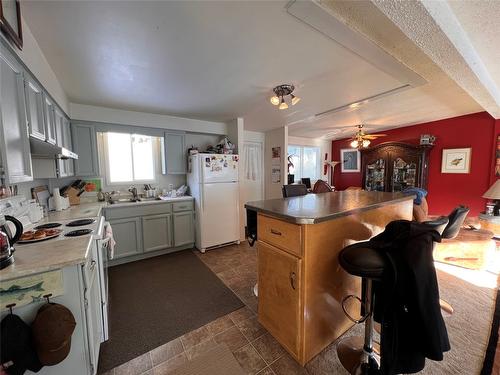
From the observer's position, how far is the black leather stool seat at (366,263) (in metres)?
1.11

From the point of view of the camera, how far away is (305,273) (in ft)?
4.27

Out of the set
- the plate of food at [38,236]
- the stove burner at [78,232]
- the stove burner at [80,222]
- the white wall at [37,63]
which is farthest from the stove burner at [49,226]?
the white wall at [37,63]

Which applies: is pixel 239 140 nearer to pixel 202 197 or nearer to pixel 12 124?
pixel 202 197

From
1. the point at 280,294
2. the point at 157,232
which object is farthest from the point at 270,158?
the point at 280,294

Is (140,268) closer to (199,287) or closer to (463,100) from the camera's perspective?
(199,287)

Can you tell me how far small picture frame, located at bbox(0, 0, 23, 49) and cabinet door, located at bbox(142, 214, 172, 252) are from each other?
2.38 meters

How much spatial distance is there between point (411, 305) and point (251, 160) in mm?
3811

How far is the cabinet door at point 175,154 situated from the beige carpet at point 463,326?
3.20 m

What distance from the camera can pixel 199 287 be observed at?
236cm

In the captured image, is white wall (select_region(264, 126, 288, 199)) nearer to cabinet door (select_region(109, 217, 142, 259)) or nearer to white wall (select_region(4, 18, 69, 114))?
cabinet door (select_region(109, 217, 142, 259))

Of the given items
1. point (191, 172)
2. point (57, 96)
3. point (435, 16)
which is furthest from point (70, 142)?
point (435, 16)

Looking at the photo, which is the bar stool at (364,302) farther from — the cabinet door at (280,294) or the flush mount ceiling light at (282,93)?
the flush mount ceiling light at (282,93)

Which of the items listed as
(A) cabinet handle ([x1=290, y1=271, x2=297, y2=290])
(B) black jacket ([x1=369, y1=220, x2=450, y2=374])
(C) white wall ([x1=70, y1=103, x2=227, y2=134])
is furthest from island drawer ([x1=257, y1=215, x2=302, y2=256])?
(C) white wall ([x1=70, y1=103, x2=227, y2=134])

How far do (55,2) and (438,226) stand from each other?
2.54 m
